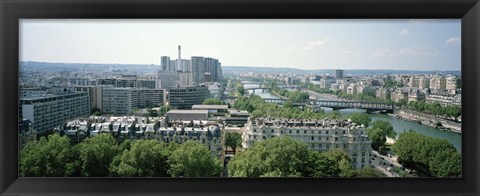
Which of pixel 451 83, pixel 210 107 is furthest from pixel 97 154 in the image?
pixel 451 83

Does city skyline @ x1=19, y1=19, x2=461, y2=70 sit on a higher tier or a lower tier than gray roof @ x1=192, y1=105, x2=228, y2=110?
higher

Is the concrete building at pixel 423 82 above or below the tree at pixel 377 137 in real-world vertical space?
above

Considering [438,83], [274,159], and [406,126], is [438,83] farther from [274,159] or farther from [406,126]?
[274,159]

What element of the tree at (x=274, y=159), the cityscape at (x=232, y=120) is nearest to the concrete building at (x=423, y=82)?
the cityscape at (x=232, y=120)

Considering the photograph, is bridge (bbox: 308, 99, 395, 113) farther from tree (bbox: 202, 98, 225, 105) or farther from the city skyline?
tree (bbox: 202, 98, 225, 105)

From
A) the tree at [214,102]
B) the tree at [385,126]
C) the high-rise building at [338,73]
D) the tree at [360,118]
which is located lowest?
the tree at [385,126]

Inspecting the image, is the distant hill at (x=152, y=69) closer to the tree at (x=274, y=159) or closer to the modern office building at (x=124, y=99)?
the modern office building at (x=124, y=99)

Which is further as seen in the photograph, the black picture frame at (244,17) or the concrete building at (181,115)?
the concrete building at (181,115)

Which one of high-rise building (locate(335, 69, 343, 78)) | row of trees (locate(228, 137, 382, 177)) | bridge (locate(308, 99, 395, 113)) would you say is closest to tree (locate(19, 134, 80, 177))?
row of trees (locate(228, 137, 382, 177))
